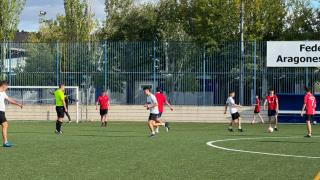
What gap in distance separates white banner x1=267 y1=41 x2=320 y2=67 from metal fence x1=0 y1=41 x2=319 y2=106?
0.41 metres

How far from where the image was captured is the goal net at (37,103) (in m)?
39.9

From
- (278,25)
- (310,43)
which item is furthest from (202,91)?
(278,25)

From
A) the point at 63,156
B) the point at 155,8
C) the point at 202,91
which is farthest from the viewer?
the point at 155,8

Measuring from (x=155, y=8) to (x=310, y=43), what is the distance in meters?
33.0

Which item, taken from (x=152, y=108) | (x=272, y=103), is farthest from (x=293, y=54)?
(x=152, y=108)

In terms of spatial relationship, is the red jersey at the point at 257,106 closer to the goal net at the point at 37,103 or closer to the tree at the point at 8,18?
the goal net at the point at 37,103

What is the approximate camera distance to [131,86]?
3925 centimetres

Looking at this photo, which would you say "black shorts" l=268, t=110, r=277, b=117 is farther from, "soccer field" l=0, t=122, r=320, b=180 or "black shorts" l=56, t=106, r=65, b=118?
"soccer field" l=0, t=122, r=320, b=180

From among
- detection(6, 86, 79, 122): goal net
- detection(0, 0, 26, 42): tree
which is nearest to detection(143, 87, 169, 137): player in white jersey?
detection(6, 86, 79, 122): goal net

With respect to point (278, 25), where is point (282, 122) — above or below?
below

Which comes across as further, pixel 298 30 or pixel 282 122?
pixel 298 30

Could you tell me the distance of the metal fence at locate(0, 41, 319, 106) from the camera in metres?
38.4

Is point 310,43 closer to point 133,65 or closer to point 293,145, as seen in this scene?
point 133,65

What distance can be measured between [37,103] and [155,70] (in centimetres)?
764
